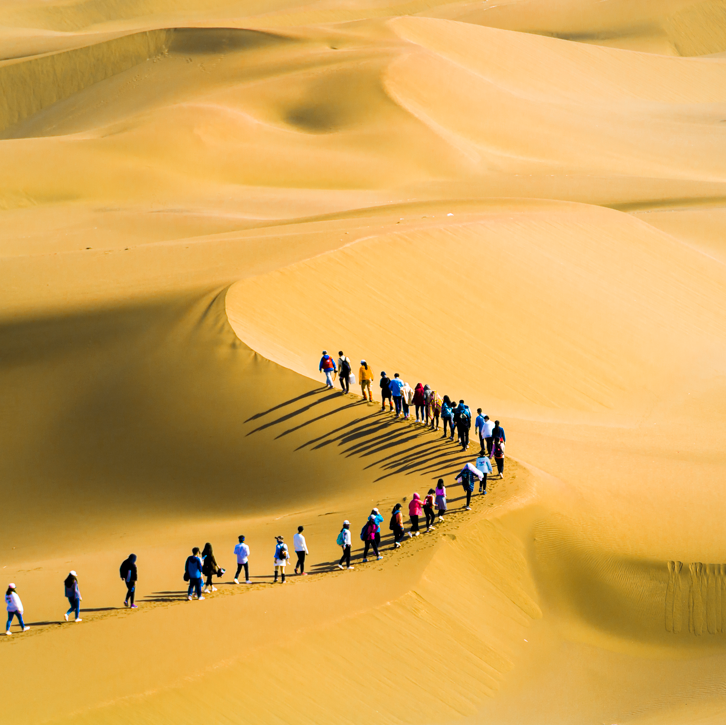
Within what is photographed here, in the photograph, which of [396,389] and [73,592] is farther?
[396,389]

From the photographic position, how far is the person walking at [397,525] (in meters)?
14.5

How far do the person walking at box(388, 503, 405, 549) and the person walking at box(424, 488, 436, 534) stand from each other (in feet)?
1.25

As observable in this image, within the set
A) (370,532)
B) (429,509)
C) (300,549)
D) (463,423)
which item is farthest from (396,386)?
(300,549)

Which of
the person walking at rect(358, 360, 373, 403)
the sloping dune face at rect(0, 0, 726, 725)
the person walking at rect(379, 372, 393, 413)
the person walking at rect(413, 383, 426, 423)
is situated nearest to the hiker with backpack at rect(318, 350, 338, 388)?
the sloping dune face at rect(0, 0, 726, 725)

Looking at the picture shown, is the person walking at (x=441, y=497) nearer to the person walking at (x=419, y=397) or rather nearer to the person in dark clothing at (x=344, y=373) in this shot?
the person walking at (x=419, y=397)

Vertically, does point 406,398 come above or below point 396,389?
below

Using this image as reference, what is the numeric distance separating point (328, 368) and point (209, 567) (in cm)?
613

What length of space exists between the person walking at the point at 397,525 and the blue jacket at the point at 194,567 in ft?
9.09

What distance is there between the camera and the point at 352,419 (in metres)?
18.7

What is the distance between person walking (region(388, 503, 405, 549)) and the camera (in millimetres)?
14547

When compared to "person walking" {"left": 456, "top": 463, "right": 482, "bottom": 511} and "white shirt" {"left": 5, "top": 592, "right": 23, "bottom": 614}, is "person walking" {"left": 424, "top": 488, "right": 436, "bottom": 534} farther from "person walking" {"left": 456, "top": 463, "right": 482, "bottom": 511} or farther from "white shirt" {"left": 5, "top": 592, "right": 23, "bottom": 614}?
"white shirt" {"left": 5, "top": 592, "right": 23, "bottom": 614}

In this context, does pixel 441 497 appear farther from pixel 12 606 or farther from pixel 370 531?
pixel 12 606

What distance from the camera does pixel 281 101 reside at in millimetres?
51906

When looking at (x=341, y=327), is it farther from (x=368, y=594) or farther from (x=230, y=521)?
(x=368, y=594)
